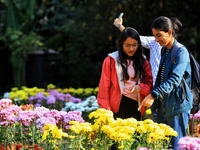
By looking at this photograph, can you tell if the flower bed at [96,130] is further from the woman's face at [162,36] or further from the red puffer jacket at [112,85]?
the woman's face at [162,36]

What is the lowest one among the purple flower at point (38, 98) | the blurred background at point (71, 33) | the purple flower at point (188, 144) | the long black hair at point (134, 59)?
the purple flower at point (188, 144)

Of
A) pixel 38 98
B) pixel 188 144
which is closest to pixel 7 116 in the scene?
pixel 188 144

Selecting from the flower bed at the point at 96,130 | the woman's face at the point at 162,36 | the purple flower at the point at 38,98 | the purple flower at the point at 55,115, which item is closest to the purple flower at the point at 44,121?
the flower bed at the point at 96,130

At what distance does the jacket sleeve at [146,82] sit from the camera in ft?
17.7

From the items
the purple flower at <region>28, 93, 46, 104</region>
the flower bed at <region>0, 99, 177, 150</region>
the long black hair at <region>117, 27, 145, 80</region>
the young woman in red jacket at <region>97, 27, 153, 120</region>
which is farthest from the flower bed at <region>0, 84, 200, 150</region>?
→ the purple flower at <region>28, 93, 46, 104</region>

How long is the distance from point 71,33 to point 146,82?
45.9ft

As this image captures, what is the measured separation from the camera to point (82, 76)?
1916cm

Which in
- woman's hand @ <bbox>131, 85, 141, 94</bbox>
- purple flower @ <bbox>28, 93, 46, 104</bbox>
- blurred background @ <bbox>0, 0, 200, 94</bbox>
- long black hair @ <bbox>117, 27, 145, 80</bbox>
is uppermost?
blurred background @ <bbox>0, 0, 200, 94</bbox>

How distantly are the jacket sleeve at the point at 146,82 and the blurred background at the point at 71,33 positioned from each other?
984cm

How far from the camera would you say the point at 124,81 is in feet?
17.9

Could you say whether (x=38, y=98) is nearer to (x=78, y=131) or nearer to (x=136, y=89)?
(x=136, y=89)

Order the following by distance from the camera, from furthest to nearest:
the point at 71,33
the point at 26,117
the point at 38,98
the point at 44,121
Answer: the point at 71,33
the point at 38,98
the point at 26,117
the point at 44,121

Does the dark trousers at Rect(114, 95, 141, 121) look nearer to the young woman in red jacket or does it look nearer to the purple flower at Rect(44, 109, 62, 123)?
the young woman in red jacket

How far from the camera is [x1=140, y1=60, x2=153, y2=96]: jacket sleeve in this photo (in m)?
5.41
